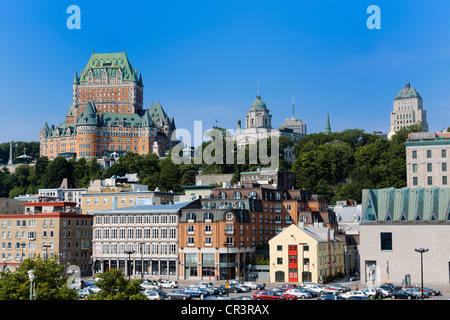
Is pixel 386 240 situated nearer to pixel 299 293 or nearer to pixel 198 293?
pixel 299 293

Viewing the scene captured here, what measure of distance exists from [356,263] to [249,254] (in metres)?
21.9

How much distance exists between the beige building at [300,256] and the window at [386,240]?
9098 mm

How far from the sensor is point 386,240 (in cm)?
9612

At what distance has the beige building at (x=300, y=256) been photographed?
97.8m

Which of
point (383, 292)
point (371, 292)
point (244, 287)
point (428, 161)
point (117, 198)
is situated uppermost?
point (428, 161)

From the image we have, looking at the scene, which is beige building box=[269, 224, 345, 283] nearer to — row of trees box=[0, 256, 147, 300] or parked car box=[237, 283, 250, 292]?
parked car box=[237, 283, 250, 292]

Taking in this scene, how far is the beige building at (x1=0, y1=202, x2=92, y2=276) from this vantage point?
117 metres

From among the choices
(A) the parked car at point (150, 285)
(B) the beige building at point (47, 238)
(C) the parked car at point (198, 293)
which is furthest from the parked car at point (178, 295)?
(B) the beige building at point (47, 238)

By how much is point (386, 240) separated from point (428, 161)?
54.6 metres

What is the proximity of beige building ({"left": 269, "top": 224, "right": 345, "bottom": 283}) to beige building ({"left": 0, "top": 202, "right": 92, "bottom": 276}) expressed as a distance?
38.9 m

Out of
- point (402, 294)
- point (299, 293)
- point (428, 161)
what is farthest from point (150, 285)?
point (428, 161)

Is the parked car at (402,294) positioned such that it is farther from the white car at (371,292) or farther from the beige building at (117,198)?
the beige building at (117,198)

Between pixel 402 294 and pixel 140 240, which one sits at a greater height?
pixel 140 240
